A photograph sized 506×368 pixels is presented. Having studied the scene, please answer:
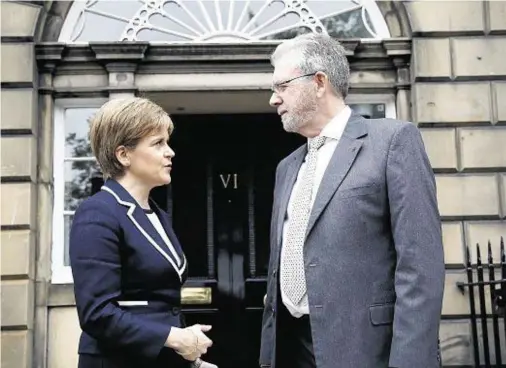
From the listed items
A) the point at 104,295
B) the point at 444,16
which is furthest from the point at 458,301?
the point at 104,295

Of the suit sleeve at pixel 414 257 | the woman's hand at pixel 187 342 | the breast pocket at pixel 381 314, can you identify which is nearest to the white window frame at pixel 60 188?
the woman's hand at pixel 187 342

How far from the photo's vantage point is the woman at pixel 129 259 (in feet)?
7.65

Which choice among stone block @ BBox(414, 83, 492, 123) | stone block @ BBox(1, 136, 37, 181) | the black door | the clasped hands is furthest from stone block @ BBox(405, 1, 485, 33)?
the clasped hands

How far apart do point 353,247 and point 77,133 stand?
4681 millimetres

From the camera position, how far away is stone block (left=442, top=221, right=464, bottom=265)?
6371mm

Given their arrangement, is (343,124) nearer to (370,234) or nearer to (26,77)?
(370,234)

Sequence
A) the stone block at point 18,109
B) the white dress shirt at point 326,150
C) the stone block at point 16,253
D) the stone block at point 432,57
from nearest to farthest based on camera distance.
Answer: the white dress shirt at point 326,150, the stone block at point 16,253, the stone block at point 18,109, the stone block at point 432,57

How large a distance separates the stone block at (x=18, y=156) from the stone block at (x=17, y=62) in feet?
1.84

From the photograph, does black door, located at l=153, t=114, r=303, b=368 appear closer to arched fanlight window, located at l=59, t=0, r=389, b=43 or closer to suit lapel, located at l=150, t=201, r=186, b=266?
arched fanlight window, located at l=59, t=0, r=389, b=43

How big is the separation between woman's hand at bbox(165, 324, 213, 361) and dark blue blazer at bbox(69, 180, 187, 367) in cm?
3

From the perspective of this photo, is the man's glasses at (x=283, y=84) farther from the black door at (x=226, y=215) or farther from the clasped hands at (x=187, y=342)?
the black door at (x=226, y=215)

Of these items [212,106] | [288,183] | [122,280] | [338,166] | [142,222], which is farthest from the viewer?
[212,106]

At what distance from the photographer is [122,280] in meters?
2.44

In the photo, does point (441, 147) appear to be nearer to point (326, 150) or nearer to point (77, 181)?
point (77, 181)
